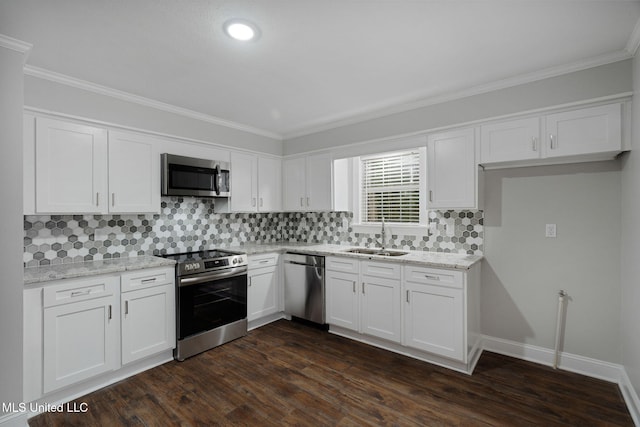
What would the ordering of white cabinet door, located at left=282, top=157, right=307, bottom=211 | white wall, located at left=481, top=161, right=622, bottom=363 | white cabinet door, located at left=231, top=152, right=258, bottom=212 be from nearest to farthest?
white wall, located at left=481, top=161, right=622, bottom=363 → white cabinet door, located at left=231, top=152, right=258, bottom=212 → white cabinet door, located at left=282, top=157, right=307, bottom=211

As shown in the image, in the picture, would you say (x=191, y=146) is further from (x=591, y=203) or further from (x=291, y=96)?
(x=591, y=203)

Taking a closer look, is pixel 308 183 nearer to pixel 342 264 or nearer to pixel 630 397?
pixel 342 264

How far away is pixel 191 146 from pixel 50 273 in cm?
177

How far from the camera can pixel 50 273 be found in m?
2.32

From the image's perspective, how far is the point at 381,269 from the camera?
3.22m

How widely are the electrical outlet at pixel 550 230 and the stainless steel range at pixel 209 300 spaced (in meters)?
3.02

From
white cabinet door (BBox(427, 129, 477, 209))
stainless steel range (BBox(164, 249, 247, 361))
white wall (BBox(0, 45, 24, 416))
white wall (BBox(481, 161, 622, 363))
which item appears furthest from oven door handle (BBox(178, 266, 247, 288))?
white wall (BBox(481, 161, 622, 363))

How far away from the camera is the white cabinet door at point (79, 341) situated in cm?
225

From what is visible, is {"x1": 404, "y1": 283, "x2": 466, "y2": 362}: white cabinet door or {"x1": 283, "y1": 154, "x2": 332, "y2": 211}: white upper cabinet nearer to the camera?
{"x1": 404, "y1": 283, "x2": 466, "y2": 362}: white cabinet door

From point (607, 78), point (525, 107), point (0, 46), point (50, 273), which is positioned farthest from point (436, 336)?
point (0, 46)

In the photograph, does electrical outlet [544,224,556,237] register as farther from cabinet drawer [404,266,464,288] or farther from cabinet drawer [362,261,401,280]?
cabinet drawer [362,261,401,280]

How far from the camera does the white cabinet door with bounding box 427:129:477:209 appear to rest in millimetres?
2939

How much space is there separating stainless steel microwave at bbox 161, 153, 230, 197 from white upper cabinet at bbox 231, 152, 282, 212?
0.66 ft

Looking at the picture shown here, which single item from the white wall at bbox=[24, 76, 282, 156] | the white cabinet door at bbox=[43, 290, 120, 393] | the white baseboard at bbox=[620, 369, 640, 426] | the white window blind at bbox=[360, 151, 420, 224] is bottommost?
the white baseboard at bbox=[620, 369, 640, 426]
